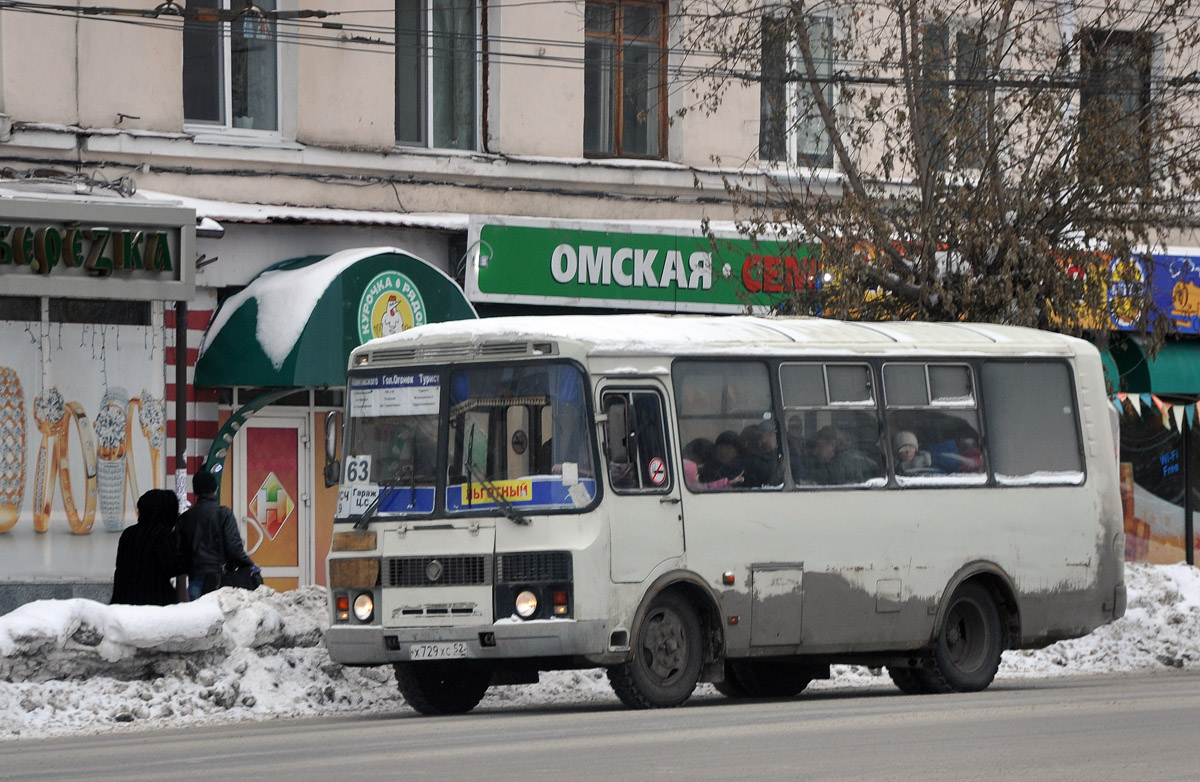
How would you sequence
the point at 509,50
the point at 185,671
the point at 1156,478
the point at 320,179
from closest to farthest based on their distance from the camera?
the point at 185,671
the point at 320,179
the point at 509,50
the point at 1156,478

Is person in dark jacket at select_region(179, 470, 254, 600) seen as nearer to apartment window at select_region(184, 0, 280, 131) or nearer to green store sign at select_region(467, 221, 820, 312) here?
apartment window at select_region(184, 0, 280, 131)

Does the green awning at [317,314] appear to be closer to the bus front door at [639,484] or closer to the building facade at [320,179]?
the building facade at [320,179]

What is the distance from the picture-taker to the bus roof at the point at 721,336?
1405cm

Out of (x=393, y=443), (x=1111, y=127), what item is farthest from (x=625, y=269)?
(x=393, y=443)

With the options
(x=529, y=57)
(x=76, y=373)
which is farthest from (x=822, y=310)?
(x=76, y=373)

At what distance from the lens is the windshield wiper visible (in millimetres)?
13641

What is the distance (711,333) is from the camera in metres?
14.8

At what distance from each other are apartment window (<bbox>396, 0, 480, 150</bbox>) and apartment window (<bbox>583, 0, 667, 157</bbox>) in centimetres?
143

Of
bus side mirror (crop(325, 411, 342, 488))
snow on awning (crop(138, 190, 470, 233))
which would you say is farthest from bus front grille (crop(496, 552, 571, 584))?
snow on awning (crop(138, 190, 470, 233))

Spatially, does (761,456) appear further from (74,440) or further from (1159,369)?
(1159,369)

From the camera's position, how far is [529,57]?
2383cm

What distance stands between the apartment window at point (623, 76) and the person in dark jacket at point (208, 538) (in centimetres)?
873

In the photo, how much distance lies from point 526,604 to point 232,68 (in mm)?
10173

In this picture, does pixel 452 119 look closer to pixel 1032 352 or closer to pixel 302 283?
pixel 302 283
